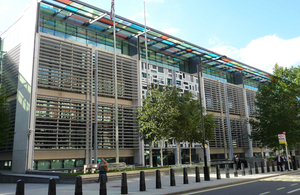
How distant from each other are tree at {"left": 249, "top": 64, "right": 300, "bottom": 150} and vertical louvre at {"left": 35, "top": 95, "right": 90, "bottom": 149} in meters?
25.5

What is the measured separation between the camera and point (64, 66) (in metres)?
25.8

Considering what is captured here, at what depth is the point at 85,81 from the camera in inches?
1046

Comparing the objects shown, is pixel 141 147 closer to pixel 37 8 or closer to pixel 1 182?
pixel 1 182

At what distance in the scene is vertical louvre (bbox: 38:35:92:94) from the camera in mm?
24392

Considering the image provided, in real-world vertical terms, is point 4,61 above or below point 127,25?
below

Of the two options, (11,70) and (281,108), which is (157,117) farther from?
(281,108)

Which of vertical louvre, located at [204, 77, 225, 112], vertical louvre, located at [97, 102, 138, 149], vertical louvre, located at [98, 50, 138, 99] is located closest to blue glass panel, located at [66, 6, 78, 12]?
vertical louvre, located at [98, 50, 138, 99]

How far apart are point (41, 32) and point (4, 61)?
8.15 meters

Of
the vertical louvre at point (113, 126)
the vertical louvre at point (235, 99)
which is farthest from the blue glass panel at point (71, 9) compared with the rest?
the vertical louvre at point (235, 99)

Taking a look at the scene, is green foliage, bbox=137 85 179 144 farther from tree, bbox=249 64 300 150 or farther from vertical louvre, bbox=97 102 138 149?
tree, bbox=249 64 300 150

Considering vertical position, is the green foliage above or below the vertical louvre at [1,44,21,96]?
below

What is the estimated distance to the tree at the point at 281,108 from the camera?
33.9 m

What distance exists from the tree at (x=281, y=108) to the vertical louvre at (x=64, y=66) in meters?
25.6

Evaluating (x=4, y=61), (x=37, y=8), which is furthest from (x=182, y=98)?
(x=4, y=61)
